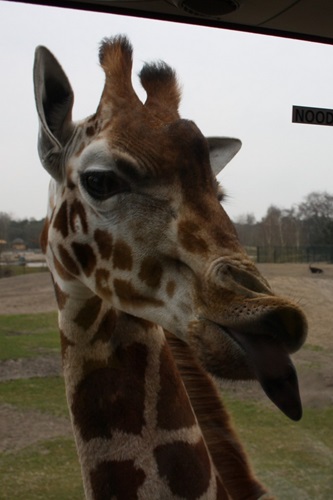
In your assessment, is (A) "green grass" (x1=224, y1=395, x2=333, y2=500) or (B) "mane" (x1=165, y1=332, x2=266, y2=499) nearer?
(B) "mane" (x1=165, y1=332, x2=266, y2=499)

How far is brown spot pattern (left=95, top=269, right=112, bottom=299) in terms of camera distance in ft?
2.97

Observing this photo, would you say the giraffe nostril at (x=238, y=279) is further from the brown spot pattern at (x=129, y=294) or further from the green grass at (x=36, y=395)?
the green grass at (x=36, y=395)

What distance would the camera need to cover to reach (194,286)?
801 millimetres

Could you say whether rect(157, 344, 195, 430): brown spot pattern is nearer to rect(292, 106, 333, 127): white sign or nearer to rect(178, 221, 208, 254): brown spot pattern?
rect(178, 221, 208, 254): brown spot pattern

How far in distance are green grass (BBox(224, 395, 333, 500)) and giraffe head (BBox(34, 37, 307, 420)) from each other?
96 cm

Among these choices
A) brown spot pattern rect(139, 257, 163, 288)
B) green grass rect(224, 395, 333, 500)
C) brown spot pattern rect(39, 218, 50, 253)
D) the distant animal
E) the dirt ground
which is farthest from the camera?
the distant animal

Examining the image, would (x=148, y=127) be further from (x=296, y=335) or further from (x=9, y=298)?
(x=9, y=298)

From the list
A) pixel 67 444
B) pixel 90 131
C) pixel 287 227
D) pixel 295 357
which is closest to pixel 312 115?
pixel 287 227

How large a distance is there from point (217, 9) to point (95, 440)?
3.54ft

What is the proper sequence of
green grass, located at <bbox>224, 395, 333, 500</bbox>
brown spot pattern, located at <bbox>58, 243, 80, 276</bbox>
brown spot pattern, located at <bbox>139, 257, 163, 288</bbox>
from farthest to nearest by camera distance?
green grass, located at <bbox>224, 395, 333, 500</bbox> → brown spot pattern, located at <bbox>58, 243, 80, 276</bbox> → brown spot pattern, located at <bbox>139, 257, 163, 288</bbox>

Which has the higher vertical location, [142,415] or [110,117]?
[110,117]

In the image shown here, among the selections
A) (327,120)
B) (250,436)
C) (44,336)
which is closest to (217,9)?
(327,120)

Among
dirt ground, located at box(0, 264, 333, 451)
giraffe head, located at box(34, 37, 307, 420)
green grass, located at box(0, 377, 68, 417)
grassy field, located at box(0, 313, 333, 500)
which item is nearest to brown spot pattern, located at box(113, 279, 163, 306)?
giraffe head, located at box(34, 37, 307, 420)

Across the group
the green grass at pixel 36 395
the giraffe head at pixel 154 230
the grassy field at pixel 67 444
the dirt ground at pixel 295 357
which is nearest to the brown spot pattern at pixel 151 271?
the giraffe head at pixel 154 230
